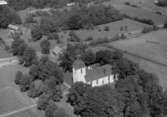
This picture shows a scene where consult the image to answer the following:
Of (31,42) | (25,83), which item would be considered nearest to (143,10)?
(31,42)

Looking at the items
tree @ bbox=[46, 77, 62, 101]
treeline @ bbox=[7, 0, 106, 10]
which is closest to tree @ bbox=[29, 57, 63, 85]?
tree @ bbox=[46, 77, 62, 101]

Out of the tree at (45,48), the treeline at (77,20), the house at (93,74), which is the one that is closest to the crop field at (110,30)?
the treeline at (77,20)

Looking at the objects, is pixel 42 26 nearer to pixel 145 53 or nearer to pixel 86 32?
pixel 86 32

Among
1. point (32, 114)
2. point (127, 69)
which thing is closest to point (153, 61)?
point (127, 69)

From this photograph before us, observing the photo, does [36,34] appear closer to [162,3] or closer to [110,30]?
[110,30]

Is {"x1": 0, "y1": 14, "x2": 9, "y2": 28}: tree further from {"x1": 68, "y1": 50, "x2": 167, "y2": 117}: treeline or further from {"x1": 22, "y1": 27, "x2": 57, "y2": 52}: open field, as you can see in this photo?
{"x1": 68, "y1": 50, "x2": 167, "y2": 117}: treeline

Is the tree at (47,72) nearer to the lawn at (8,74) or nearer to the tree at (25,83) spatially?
the tree at (25,83)
